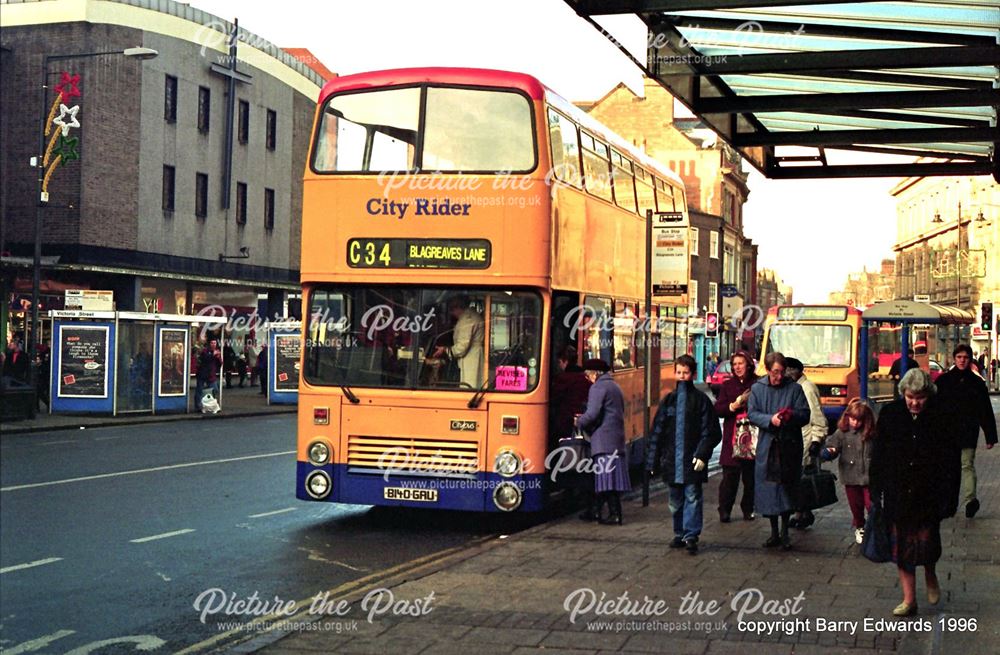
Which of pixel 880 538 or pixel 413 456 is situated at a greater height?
pixel 413 456

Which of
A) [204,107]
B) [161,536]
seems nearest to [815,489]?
[161,536]

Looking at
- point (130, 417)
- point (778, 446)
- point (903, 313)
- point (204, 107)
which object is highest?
point (204, 107)

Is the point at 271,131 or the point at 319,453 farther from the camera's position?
the point at 271,131

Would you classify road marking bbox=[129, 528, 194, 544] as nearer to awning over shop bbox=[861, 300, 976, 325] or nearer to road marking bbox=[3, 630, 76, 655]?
road marking bbox=[3, 630, 76, 655]

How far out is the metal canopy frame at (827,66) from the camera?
286 inches

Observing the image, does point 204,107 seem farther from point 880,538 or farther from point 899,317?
point 880,538

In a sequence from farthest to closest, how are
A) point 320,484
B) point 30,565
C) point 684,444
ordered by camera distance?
1. point 320,484
2. point 684,444
3. point 30,565

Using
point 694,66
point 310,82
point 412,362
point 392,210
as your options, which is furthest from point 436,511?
point 310,82

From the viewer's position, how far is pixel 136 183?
132 ft

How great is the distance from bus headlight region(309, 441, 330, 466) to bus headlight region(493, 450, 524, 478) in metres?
1.71

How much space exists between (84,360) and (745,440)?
20419mm

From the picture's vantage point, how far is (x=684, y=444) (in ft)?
36.3

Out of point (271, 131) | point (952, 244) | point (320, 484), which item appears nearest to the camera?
point (320, 484)

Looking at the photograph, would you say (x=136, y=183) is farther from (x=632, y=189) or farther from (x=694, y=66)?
(x=694, y=66)
